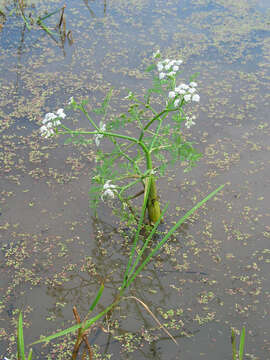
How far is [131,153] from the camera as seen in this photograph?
2.71 metres

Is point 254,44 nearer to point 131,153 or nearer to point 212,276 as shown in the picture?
point 131,153

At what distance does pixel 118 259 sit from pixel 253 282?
60 centimetres

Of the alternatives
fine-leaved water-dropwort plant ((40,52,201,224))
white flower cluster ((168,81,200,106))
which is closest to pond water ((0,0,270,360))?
fine-leaved water-dropwort plant ((40,52,201,224))

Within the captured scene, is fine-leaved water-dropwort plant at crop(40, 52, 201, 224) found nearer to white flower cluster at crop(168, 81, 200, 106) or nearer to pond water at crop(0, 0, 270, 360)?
white flower cluster at crop(168, 81, 200, 106)

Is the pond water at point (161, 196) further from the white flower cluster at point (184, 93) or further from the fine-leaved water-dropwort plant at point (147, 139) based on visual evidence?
the white flower cluster at point (184, 93)

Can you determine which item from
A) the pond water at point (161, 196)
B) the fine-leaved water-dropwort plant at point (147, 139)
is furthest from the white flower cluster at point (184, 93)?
the pond water at point (161, 196)

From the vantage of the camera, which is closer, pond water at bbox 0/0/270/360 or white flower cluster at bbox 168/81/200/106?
white flower cluster at bbox 168/81/200/106

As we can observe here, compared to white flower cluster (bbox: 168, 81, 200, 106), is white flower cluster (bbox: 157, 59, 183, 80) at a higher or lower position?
higher

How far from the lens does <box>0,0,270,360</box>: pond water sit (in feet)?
6.03

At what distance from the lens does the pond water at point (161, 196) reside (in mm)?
1838

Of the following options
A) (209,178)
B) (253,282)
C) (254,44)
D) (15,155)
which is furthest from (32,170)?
(254,44)

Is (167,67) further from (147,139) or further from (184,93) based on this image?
(147,139)

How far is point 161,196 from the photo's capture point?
240cm

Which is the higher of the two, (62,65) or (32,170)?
(62,65)
